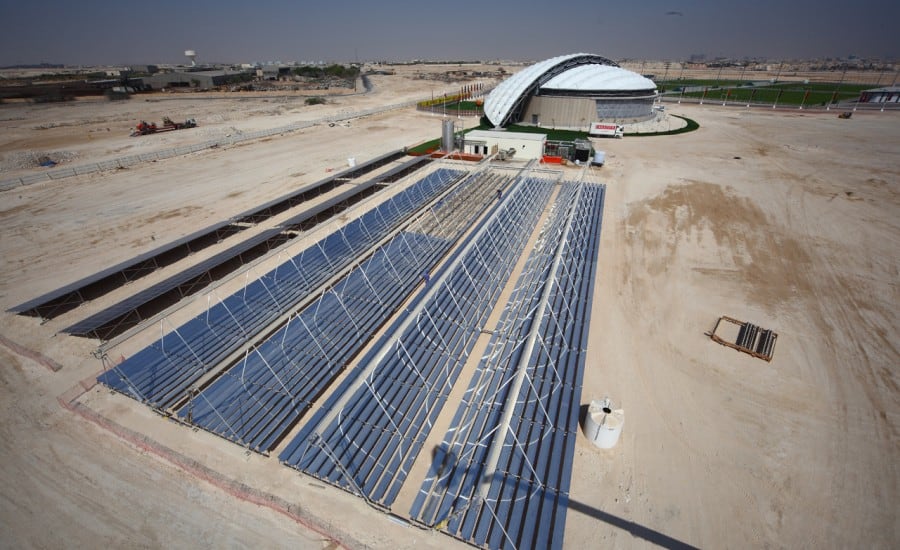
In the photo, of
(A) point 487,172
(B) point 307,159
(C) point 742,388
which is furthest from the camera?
(B) point 307,159

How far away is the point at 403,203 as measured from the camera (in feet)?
82.0

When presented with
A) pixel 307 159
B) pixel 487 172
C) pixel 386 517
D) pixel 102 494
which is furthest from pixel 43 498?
pixel 307 159

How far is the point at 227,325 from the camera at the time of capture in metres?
14.2

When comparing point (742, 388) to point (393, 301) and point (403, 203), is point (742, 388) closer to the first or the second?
point (393, 301)

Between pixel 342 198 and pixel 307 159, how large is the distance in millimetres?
15149

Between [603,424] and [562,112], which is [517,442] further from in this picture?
[562,112]

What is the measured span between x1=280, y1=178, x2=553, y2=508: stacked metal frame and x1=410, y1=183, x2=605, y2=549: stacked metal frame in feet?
2.97

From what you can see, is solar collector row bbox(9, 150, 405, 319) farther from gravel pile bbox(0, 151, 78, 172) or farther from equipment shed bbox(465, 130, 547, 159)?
gravel pile bbox(0, 151, 78, 172)

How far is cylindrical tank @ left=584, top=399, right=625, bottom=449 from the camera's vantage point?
1028 centimetres

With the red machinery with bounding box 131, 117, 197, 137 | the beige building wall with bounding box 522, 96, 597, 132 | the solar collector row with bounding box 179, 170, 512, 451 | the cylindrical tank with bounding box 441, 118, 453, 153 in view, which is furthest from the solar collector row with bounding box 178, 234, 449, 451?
the red machinery with bounding box 131, 117, 197, 137

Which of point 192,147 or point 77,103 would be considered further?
point 77,103

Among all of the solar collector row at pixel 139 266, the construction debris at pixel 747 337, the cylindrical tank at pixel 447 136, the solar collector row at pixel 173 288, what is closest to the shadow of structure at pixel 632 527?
the construction debris at pixel 747 337

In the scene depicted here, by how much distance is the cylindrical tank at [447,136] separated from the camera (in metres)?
37.2

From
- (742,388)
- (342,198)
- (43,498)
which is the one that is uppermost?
(342,198)
